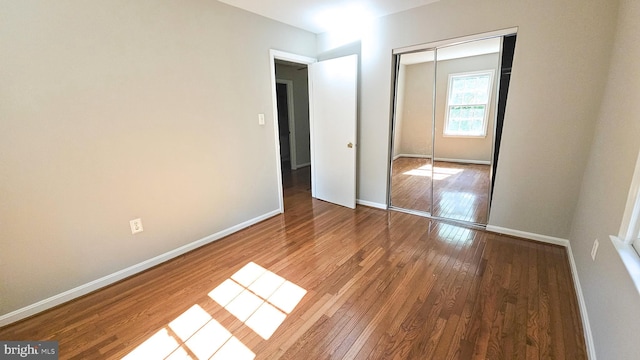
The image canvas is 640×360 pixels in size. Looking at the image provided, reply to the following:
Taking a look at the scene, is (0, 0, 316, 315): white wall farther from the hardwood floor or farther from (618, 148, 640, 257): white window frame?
(618, 148, 640, 257): white window frame

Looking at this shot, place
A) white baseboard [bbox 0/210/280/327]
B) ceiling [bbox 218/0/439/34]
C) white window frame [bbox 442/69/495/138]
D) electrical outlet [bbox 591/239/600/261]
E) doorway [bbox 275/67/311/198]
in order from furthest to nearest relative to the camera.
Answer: doorway [bbox 275/67/311/198]
white window frame [bbox 442/69/495/138]
ceiling [bbox 218/0/439/34]
white baseboard [bbox 0/210/280/327]
electrical outlet [bbox 591/239/600/261]

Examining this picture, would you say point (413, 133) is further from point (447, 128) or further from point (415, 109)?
point (447, 128)

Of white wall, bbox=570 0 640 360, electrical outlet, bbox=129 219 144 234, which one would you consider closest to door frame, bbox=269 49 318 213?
electrical outlet, bbox=129 219 144 234

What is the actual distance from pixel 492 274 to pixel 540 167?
3.88 feet

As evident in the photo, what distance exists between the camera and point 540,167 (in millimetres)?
2410

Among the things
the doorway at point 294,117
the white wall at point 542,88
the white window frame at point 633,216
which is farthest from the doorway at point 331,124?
the white window frame at point 633,216

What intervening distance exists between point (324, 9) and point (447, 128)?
199 centimetres

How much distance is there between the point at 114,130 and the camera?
1962mm

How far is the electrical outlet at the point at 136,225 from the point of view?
7.05ft

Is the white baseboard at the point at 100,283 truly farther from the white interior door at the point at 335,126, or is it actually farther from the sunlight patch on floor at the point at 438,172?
the sunlight patch on floor at the point at 438,172

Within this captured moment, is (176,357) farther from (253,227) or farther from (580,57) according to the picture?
(580,57)

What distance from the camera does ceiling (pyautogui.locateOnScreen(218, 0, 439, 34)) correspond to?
8.48ft

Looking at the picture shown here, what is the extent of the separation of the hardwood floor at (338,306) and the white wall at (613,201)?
0.27 meters

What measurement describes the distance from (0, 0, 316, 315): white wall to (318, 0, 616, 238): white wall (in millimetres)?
2069
